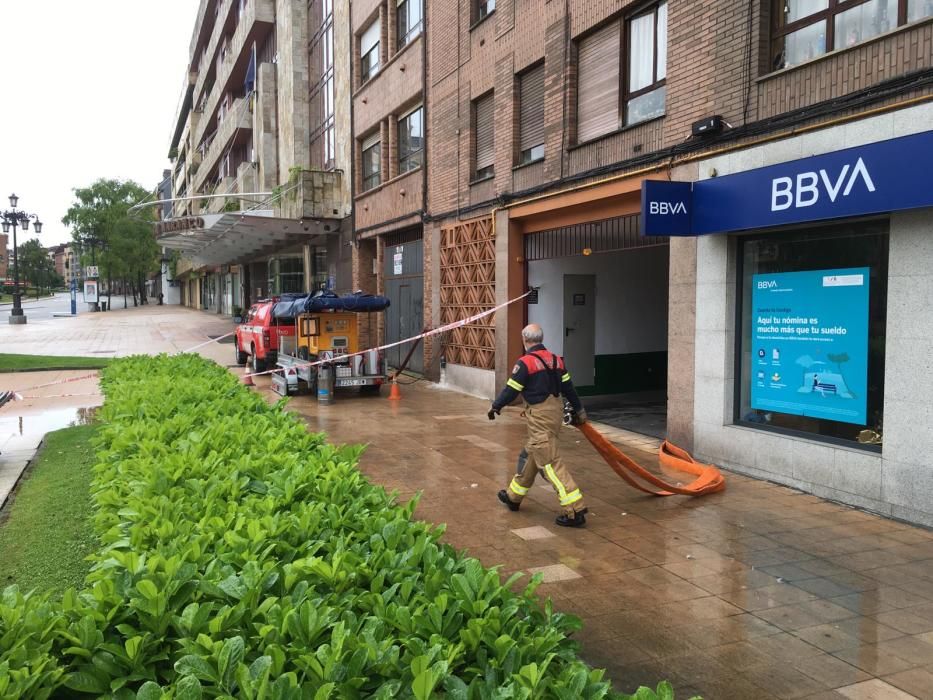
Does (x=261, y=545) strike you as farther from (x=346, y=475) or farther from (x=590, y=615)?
(x=590, y=615)

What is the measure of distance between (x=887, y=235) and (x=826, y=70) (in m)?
1.74

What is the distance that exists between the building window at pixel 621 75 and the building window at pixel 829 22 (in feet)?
6.63

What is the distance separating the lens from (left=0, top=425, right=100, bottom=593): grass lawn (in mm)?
5301

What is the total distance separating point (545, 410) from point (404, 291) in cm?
1298

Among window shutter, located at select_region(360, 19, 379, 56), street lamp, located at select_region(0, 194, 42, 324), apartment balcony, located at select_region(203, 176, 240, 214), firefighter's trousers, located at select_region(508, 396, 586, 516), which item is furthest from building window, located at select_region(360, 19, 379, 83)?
street lamp, located at select_region(0, 194, 42, 324)

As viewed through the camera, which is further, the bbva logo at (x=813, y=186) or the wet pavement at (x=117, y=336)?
the wet pavement at (x=117, y=336)

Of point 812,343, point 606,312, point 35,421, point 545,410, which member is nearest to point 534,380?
point 545,410

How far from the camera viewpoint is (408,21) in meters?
18.7

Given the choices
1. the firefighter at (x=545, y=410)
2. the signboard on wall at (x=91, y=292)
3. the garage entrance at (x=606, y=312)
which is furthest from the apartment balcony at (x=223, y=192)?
the firefighter at (x=545, y=410)

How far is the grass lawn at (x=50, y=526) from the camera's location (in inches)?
209

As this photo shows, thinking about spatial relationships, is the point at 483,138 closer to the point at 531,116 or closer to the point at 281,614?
the point at 531,116

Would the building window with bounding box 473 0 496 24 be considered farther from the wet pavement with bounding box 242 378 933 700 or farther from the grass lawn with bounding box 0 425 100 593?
the grass lawn with bounding box 0 425 100 593

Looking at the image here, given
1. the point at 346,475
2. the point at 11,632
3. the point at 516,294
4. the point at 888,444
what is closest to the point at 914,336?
the point at 888,444

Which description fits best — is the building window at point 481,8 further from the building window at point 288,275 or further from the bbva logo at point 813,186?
the building window at point 288,275
